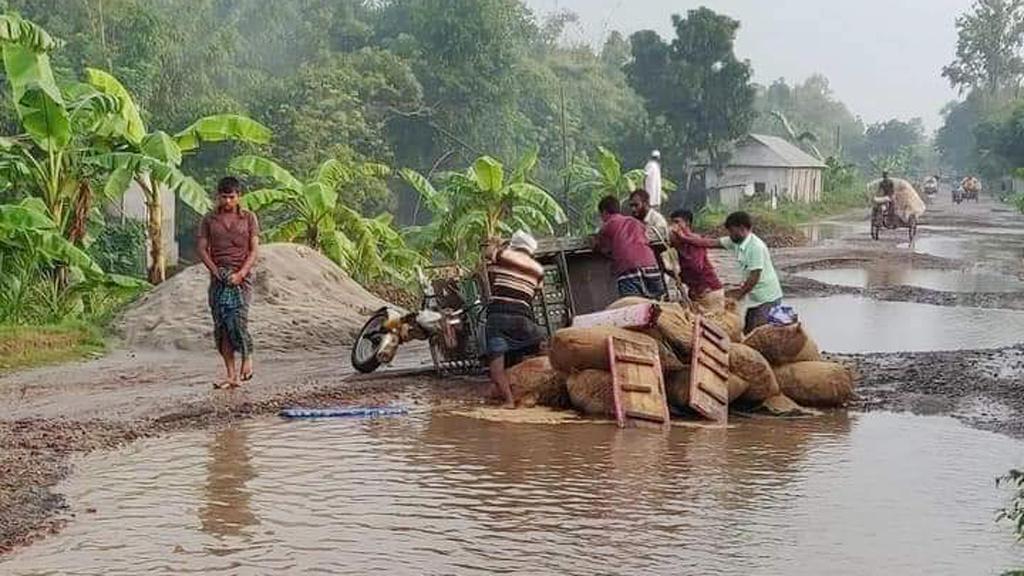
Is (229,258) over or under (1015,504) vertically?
over

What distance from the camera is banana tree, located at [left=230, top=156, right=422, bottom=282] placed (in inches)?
687

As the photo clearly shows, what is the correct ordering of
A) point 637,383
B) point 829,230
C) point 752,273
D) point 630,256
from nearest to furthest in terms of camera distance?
point 637,383, point 752,273, point 630,256, point 829,230

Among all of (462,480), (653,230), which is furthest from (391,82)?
(462,480)

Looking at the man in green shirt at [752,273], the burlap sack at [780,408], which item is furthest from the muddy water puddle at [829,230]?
the burlap sack at [780,408]

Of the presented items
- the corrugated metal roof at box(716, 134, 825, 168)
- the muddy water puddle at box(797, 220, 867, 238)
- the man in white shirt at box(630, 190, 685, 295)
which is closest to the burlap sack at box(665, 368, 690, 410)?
the man in white shirt at box(630, 190, 685, 295)

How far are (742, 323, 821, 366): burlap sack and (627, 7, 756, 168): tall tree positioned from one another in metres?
41.1

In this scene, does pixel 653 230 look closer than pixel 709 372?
No

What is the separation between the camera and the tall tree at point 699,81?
50.7 metres

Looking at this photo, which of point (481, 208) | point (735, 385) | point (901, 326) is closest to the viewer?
point (735, 385)

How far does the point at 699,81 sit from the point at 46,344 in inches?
1590

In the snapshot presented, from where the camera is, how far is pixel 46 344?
12953 millimetres

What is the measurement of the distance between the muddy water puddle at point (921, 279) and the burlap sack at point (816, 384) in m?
11.0

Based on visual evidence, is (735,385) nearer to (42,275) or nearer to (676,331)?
(676,331)

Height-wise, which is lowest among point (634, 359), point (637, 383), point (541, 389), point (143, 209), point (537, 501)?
point (537, 501)
